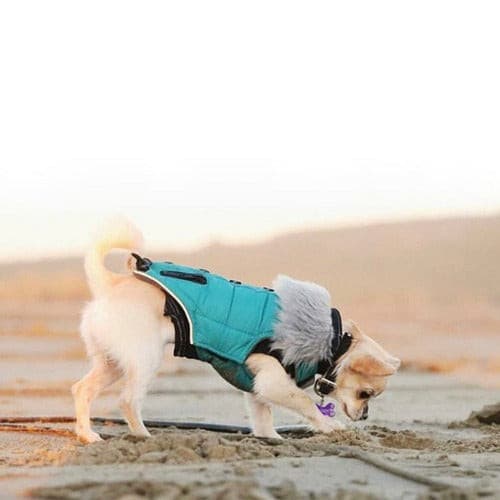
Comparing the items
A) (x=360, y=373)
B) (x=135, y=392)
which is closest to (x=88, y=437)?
(x=135, y=392)

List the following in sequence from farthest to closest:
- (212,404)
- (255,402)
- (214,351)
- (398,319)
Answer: (398,319) < (212,404) < (255,402) < (214,351)

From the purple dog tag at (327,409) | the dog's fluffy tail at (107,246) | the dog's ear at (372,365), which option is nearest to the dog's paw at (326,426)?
the purple dog tag at (327,409)

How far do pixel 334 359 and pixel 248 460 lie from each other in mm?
1677

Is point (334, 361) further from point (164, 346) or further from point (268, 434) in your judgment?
point (164, 346)

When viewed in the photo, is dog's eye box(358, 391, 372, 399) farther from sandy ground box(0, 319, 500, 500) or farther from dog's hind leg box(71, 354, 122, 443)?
dog's hind leg box(71, 354, 122, 443)

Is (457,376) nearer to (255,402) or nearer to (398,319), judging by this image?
(255,402)

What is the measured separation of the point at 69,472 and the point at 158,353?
169 centimetres

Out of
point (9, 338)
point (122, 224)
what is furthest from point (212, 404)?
point (9, 338)

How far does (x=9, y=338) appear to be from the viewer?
17.9 m

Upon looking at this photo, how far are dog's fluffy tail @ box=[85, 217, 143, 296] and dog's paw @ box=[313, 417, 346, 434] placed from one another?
1385 millimetres

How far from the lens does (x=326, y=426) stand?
654cm

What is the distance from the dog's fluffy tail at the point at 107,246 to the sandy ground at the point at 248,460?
2.77 ft

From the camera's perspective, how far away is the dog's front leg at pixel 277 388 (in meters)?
6.41

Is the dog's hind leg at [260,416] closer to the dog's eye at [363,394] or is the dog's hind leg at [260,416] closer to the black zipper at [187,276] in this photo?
the dog's eye at [363,394]
